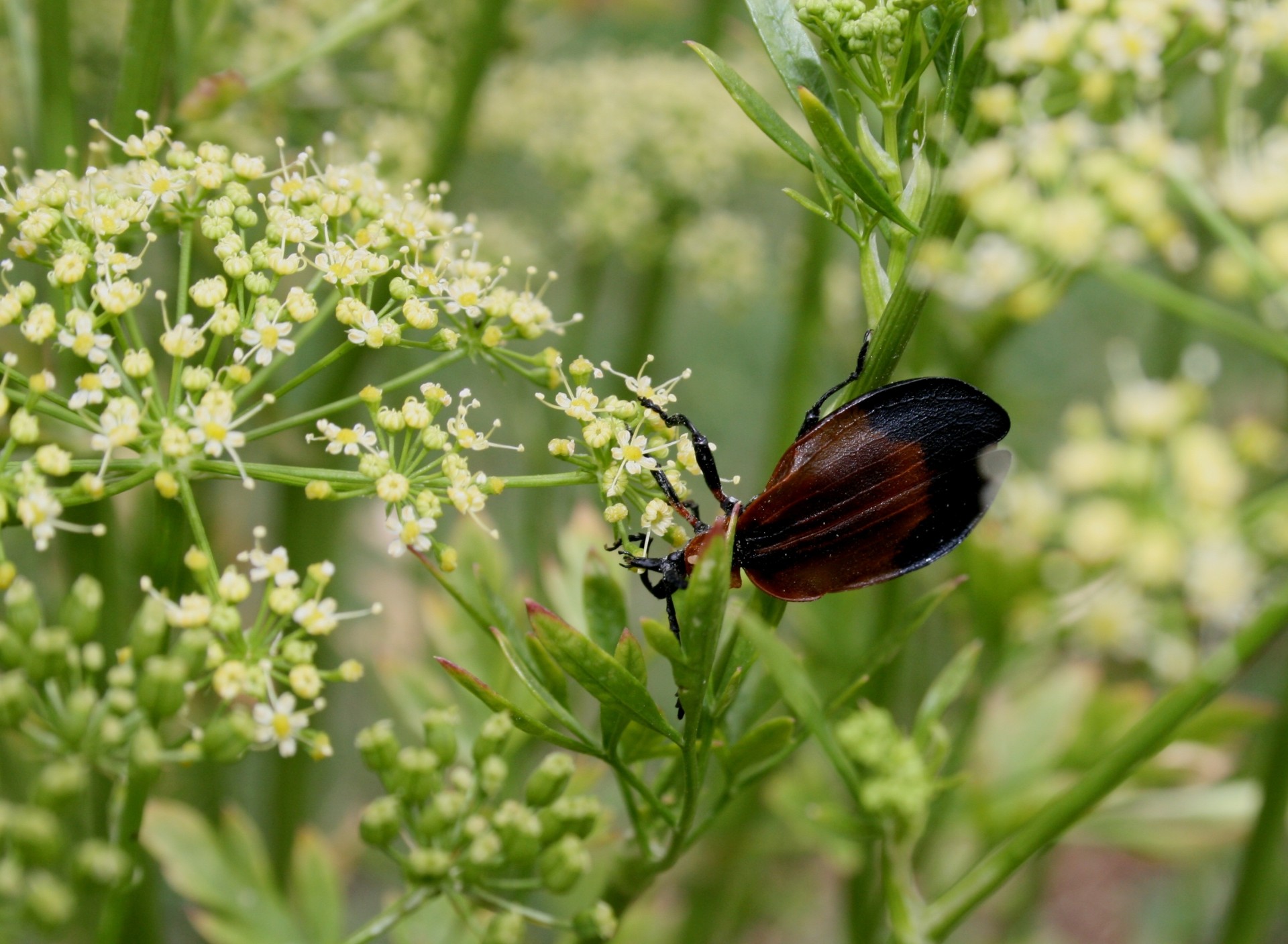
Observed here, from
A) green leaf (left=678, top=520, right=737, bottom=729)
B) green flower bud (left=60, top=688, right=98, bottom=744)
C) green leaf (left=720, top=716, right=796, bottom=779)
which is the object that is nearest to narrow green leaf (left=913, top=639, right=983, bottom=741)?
green leaf (left=720, top=716, right=796, bottom=779)

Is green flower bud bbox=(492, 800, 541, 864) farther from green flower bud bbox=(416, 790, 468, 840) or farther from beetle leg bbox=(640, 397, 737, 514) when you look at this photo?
beetle leg bbox=(640, 397, 737, 514)

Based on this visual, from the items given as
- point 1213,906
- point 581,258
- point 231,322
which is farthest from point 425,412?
point 1213,906

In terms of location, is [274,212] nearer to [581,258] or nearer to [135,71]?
[135,71]

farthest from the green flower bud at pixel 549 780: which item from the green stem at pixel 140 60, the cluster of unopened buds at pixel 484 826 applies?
the green stem at pixel 140 60

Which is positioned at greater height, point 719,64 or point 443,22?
point 443,22

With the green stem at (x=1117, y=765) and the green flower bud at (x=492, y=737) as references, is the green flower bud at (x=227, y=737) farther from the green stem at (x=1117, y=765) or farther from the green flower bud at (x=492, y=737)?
the green stem at (x=1117, y=765)

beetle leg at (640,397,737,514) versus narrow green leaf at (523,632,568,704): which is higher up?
beetle leg at (640,397,737,514)

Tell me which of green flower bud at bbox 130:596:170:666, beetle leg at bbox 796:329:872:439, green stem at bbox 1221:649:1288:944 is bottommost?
green stem at bbox 1221:649:1288:944
